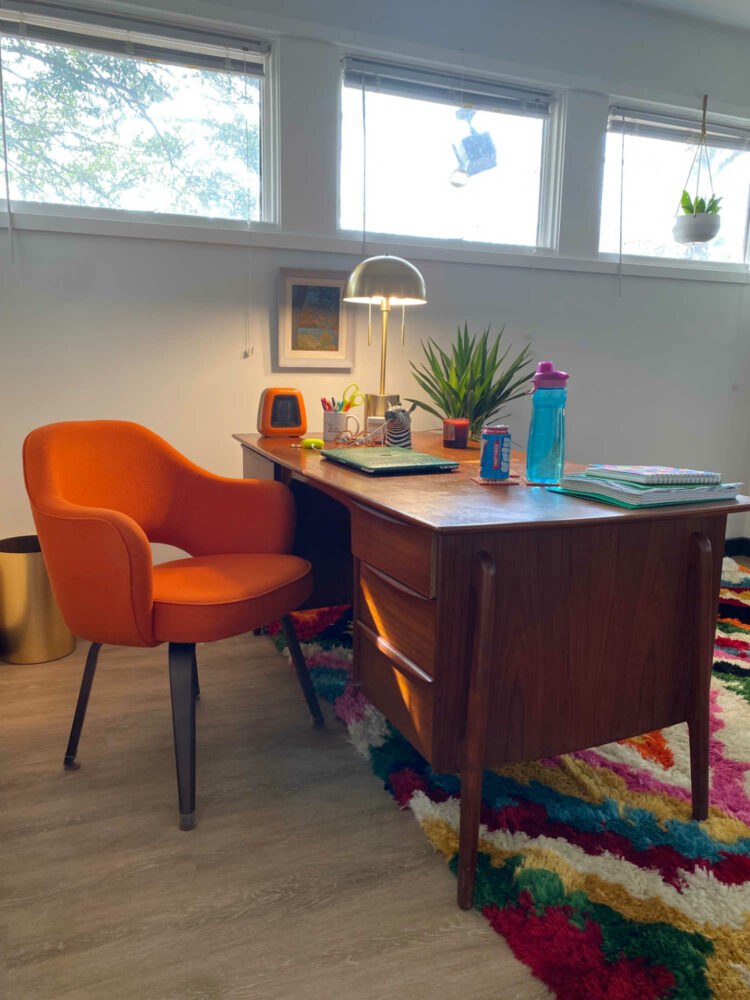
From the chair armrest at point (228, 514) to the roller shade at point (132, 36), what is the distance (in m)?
1.77

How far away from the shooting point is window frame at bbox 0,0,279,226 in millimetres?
2510

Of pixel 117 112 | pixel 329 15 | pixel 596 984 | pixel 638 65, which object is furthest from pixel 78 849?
pixel 638 65

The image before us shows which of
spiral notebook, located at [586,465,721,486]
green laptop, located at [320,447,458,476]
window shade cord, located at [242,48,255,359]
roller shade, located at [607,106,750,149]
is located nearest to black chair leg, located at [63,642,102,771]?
green laptop, located at [320,447,458,476]

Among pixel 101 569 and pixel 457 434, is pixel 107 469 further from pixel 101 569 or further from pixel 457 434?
pixel 457 434

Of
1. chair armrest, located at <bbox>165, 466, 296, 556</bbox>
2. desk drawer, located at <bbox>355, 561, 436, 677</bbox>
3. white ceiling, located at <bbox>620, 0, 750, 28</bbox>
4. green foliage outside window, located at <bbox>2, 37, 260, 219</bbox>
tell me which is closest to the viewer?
desk drawer, located at <bbox>355, 561, 436, 677</bbox>

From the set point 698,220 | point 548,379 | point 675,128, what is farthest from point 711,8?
point 548,379

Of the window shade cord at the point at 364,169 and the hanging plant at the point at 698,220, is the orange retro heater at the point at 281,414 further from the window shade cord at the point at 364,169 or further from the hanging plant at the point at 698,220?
the hanging plant at the point at 698,220

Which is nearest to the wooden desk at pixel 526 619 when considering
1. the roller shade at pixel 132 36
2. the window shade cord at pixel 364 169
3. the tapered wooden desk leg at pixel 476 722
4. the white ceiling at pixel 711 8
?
the tapered wooden desk leg at pixel 476 722

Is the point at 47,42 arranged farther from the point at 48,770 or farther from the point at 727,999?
the point at 727,999

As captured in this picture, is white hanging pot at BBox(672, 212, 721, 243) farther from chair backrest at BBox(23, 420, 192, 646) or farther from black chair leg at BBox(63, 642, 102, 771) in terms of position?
black chair leg at BBox(63, 642, 102, 771)

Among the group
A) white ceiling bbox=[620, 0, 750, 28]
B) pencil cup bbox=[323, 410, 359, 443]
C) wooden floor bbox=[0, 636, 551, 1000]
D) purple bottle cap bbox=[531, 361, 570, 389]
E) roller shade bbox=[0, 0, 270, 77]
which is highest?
white ceiling bbox=[620, 0, 750, 28]

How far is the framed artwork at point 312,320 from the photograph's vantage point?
2900mm

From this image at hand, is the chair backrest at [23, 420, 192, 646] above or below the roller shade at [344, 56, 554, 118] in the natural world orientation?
below

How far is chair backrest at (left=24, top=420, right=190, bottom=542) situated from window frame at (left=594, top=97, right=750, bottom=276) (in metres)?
2.48
